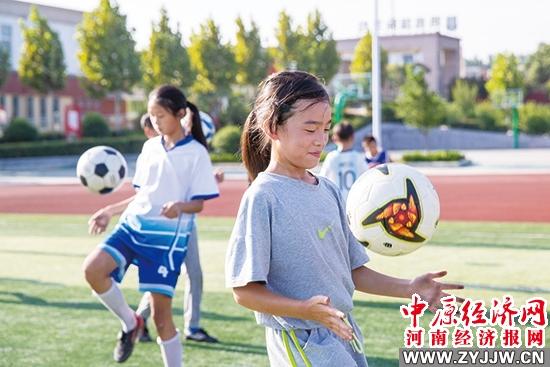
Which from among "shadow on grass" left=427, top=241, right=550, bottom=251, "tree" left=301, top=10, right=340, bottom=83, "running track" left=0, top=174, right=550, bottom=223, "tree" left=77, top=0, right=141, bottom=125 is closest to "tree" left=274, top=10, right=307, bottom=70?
"tree" left=301, top=10, right=340, bottom=83

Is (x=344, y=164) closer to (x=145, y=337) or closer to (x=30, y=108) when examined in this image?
(x=145, y=337)

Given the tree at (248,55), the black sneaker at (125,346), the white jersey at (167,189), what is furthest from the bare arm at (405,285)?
the tree at (248,55)

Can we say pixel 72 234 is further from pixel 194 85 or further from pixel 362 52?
pixel 362 52

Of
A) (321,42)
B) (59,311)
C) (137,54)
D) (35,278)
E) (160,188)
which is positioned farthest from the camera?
(321,42)

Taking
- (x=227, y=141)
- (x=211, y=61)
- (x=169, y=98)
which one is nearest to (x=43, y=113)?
(x=211, y=61)

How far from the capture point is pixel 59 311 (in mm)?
8055

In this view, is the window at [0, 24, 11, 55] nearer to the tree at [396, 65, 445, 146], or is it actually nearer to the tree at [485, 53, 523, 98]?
the tree at [396, 65, 445, 146]

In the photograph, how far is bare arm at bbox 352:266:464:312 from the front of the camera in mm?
3197

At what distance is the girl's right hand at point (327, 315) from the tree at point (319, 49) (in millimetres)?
56004

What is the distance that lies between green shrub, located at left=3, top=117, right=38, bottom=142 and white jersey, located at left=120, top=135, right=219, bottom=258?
3972cm

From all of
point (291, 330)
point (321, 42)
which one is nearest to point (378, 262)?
point (291, 330)

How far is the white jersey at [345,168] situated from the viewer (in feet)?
28.8

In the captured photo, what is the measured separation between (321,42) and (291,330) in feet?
191

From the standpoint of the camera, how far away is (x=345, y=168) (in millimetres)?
8836
